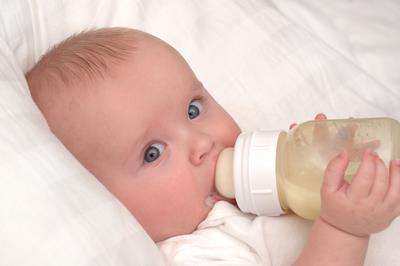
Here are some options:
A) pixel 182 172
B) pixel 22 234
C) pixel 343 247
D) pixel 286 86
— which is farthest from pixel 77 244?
pixel 286 86

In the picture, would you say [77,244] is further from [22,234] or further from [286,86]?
[286,86]

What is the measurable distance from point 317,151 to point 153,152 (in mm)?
225

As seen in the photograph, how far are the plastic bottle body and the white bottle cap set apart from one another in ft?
0.04

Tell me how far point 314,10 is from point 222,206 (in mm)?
553

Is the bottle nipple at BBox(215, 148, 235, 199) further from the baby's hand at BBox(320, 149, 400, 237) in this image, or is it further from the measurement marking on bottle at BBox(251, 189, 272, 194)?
the baby's hand at BBox(320, 149, 400, 237)

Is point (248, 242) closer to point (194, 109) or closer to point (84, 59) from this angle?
point (194, 109)

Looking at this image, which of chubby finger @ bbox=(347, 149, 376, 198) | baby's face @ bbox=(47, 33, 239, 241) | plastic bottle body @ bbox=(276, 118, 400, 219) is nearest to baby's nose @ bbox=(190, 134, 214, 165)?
baby's face @ bbox=(47, 33, 239, 241)

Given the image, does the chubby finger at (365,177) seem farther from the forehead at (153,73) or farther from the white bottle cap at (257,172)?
the forehead at (153,73)

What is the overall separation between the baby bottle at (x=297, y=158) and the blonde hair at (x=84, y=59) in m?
0.22

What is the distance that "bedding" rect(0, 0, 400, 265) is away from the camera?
0.78 m

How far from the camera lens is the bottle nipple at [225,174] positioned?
94 centimetres

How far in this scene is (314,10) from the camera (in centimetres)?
136

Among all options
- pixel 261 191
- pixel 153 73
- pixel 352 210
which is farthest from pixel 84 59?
pixel 352 210

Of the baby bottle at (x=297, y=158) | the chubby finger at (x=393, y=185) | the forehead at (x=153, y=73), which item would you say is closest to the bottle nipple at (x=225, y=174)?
the baby bottle at (x=297, y=158)
